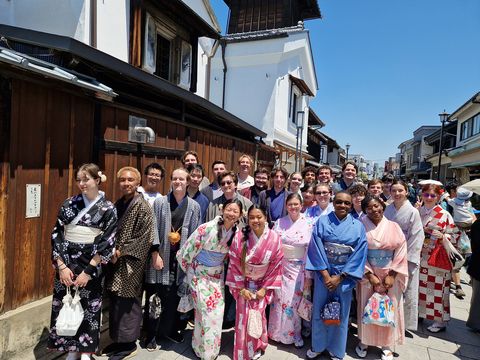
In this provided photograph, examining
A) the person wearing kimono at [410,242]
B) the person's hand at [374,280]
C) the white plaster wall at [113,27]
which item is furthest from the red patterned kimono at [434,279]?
the white plaster wall at [113,27]

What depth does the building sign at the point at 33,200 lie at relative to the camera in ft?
10.1

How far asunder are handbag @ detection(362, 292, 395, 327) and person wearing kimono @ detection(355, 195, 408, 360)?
2.5 inches

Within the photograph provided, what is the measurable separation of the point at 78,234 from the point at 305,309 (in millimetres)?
2600

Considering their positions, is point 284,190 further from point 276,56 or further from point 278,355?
point 276,56

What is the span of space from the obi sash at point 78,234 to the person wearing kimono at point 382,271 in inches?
118

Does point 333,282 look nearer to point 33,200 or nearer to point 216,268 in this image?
point 216,268

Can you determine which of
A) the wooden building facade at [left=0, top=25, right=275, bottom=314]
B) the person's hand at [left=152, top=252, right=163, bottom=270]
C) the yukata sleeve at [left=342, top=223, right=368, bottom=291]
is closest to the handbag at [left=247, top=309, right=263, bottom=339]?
the yukata sleeve at [left=342, top=223, right=368, bottom=291]

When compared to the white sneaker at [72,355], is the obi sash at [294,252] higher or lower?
higher

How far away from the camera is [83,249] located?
112 inches

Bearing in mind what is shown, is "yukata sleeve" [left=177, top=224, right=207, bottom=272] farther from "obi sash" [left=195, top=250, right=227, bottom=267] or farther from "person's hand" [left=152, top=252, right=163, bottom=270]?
"person's hand" [left=152, top=252, right=163, bottom=270]

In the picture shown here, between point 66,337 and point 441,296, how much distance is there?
463 centimetres

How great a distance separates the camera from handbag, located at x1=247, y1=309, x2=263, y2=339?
10.3 ft

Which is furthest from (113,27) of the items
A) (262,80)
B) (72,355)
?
(262,80)

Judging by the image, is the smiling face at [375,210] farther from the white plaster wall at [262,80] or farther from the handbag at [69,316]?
the white plaster wall at [262,80]
